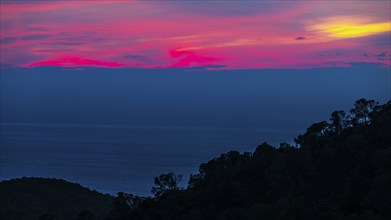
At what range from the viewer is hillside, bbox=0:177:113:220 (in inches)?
1610

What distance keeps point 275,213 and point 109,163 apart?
68.7 metres

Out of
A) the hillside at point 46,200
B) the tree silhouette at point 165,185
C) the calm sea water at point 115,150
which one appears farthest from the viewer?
the calm sea water at point 115,150

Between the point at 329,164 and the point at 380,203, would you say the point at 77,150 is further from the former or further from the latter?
the point at 380,203

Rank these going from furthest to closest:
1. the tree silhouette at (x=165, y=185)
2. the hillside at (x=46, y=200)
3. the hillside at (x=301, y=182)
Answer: the hillside at (x=46, y=200), the tree silhouette at (x=165, y=185), the hillside at (x=301, y=182)

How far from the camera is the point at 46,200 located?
A: 149 ft

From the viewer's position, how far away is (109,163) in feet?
279

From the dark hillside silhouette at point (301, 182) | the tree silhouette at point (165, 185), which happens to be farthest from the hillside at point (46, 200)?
the dark hillside silhouette at point (301, 182)

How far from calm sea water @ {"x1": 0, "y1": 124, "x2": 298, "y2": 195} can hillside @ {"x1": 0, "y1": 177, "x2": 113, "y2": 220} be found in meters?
14.6

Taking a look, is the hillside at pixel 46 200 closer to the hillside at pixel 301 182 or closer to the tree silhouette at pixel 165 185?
the tree silhouette at pixel 165 185

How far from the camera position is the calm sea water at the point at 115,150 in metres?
75.1

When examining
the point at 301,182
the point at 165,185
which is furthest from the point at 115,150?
the point at 301,182

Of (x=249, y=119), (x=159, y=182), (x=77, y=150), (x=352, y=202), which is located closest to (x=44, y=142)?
(x=77, y=150)

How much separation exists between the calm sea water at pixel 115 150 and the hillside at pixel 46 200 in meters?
14.6

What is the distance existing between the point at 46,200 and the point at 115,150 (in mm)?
54672
